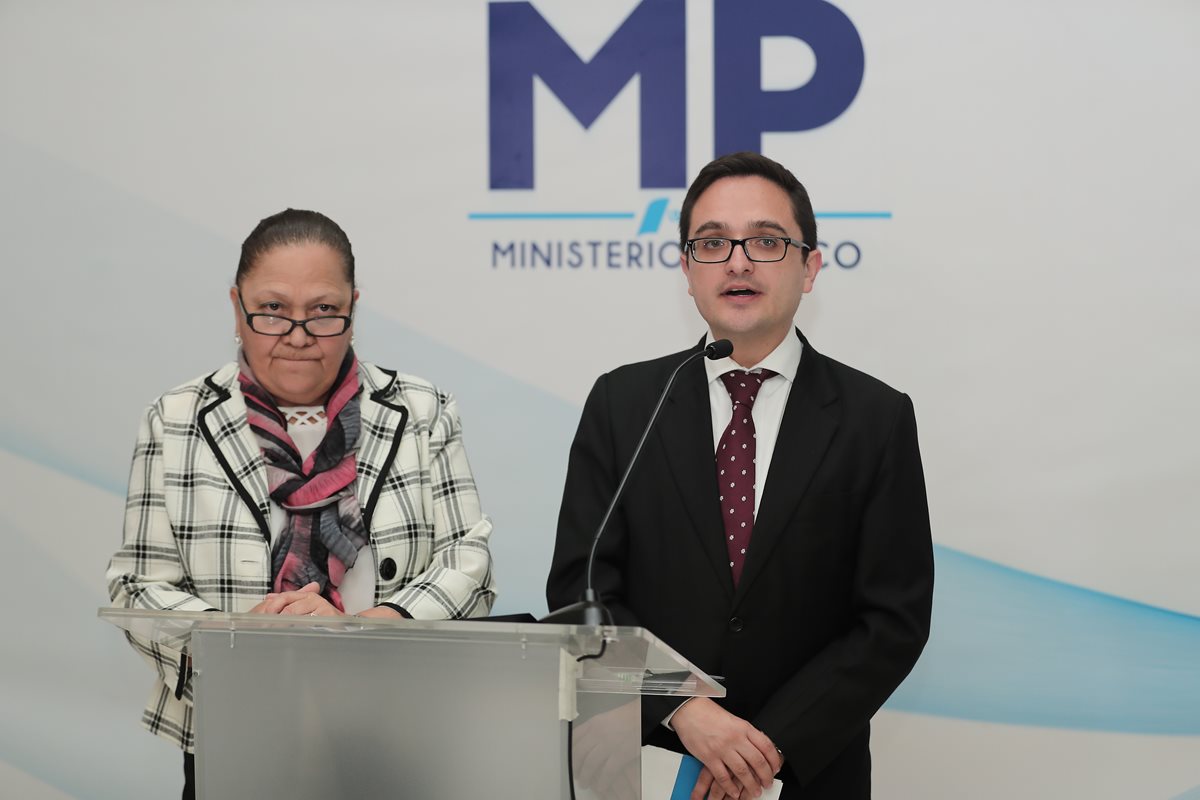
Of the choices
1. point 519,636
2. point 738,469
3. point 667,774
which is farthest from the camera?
point 738,469

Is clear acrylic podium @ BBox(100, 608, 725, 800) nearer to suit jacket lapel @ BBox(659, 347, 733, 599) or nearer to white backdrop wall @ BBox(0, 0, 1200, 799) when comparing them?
suit jacket lapel @ BBox(659, 347, 733, 599)

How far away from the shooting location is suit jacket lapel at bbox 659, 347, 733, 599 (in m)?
2.47

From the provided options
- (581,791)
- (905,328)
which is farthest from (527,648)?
(905,328)

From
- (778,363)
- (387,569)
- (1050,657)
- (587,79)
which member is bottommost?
(1050,657)

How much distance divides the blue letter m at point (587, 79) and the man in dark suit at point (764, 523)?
994 millimetres

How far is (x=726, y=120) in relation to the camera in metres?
3.56

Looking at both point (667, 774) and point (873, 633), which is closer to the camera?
point (667, 774)

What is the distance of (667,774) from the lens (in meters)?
2.19

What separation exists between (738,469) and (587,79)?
5.02 ft

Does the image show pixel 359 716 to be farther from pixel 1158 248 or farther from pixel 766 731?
pixel 1158 248

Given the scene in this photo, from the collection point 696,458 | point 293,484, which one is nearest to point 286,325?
point 293,484

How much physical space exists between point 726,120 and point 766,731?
184cm

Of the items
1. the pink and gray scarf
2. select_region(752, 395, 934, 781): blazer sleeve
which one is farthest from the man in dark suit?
the pink and gray scarf

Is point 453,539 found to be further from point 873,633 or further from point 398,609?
point 873,633
